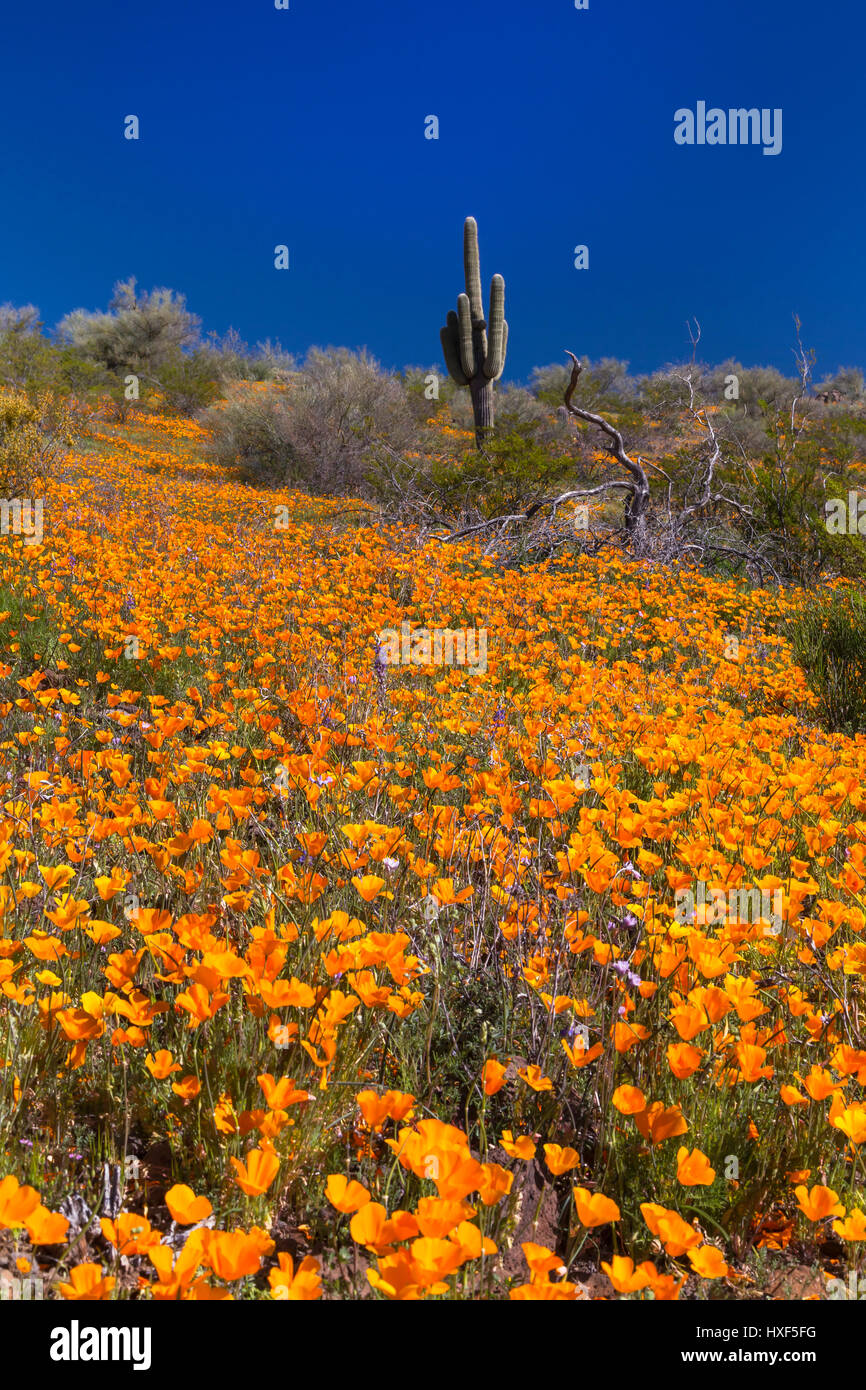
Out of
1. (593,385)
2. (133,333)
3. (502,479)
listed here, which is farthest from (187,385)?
(502,479)

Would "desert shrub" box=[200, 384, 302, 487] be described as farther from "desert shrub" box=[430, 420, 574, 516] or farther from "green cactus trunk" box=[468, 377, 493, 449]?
"desert shrub" box=[430, 420, 574, 516]

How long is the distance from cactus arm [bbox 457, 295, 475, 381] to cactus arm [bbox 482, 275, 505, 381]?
0.37 m

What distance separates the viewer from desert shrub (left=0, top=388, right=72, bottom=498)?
9.29m

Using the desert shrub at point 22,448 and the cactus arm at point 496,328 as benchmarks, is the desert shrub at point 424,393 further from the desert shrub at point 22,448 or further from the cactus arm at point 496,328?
the desert shrub at point 22,448

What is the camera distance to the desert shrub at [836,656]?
4.95m

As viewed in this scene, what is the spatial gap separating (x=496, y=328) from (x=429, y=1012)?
17.2 m

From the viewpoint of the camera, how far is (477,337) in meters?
16.8

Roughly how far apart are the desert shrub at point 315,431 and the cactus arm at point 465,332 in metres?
2.38

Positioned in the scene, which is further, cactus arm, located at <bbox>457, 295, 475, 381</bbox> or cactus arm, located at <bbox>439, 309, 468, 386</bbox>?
cactus arm, located at <bbox>439, 309, 468, 386</bbox>

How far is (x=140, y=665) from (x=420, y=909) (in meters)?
2.89

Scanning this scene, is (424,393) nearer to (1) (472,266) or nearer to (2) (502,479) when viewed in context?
(1) (472,266)

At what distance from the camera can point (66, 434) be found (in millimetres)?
12180

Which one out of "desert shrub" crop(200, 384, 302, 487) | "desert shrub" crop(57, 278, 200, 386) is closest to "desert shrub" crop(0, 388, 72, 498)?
"desert shrub" crop(200, 384, 302, 487)

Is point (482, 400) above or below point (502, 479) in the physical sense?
above
